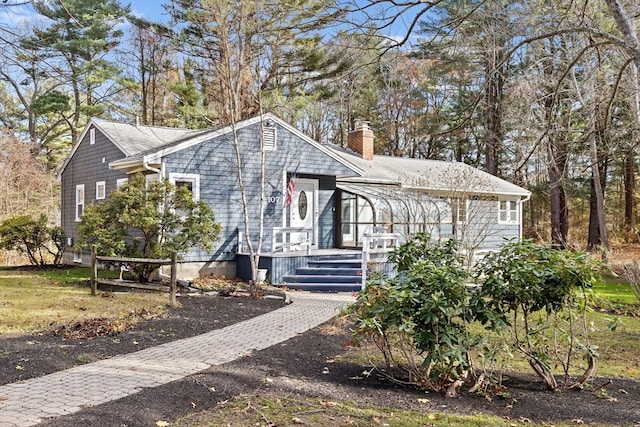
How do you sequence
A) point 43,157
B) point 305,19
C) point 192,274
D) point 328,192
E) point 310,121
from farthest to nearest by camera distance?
point 310,121, point 43,157, point 328,192, point 192,274, point 305,19

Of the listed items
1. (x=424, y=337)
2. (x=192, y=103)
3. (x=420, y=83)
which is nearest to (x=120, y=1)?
(x=192, y=103)

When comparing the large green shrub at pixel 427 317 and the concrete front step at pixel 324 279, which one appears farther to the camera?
the concrete front step at pixel 324 279

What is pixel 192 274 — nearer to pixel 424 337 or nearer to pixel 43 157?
pixel 424 337

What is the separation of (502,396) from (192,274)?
10641 mm

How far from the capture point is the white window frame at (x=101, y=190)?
1733cm

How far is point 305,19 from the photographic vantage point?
6.04 meters

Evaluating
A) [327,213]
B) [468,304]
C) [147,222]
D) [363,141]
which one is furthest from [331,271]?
[468,304]

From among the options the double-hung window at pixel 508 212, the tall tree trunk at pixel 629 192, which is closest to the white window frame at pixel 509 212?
the double-hung window at pixel 508 212

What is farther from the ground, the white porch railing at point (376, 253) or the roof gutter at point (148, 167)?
the roof gutter at point (148, 167)

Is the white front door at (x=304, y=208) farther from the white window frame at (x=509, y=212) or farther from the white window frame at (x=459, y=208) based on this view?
the white window frame at (x=509, y=212)

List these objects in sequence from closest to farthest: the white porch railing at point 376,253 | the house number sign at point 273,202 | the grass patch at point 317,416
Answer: the grass patch at point 317,416, the white porch railing at point 376,253, the house number sign at point 273,202

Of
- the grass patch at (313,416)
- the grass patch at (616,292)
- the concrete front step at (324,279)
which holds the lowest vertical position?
the grass patch at (616,292)

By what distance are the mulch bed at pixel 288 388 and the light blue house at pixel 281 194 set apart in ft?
22.6

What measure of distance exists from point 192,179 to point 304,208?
3995mm
